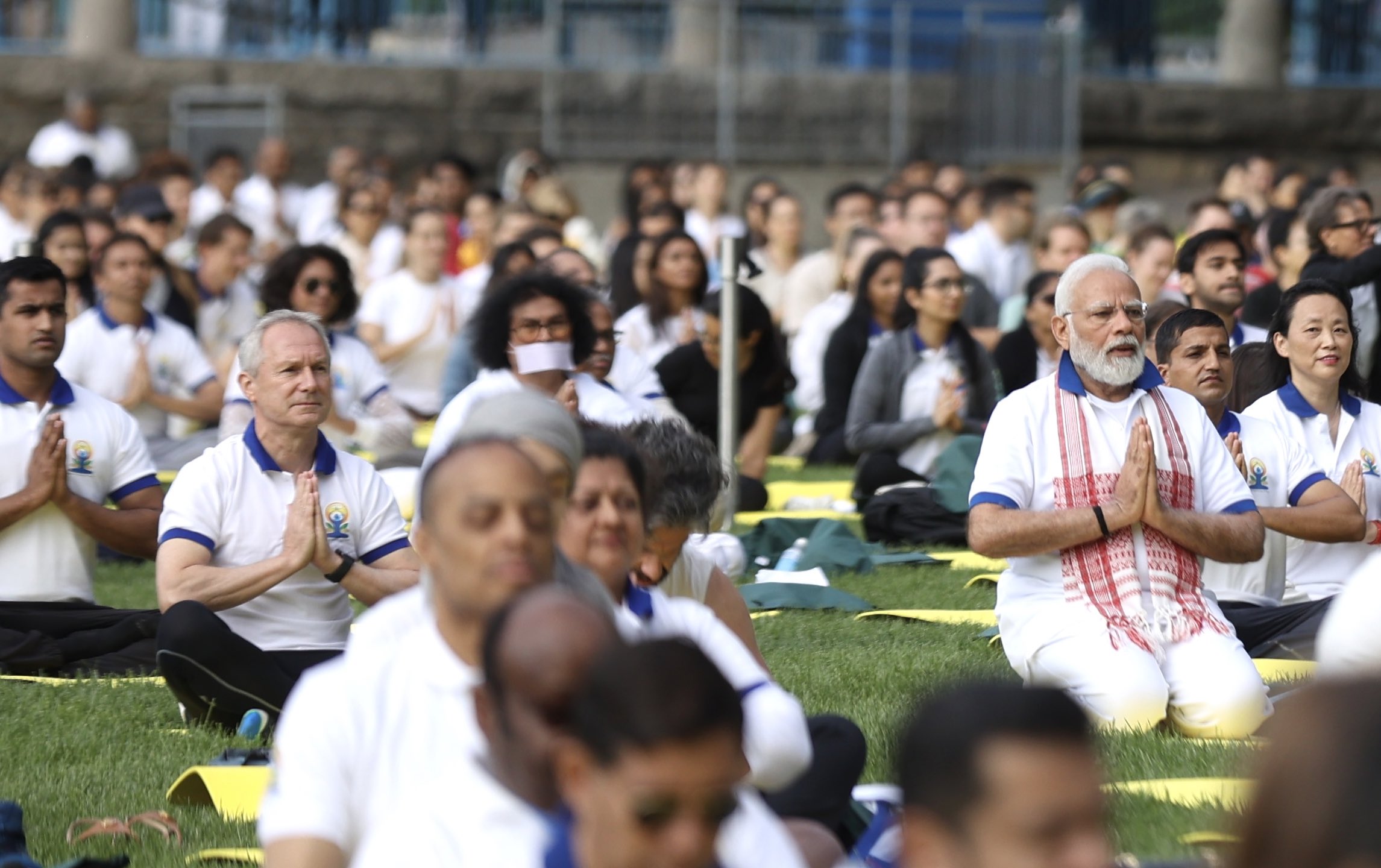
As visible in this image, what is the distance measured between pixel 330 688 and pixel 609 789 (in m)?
0.84

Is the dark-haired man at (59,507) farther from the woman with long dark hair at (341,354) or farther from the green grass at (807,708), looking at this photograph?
the woman with long dark hair at (341,354)

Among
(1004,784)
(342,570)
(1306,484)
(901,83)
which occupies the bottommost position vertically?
(342,570)

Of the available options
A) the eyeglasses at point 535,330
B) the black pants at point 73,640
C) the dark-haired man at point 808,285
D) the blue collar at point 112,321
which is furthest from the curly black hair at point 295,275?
the dark-haired man at point 808,285

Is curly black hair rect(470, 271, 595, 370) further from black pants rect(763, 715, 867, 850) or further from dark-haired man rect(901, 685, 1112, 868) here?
dark-haired man rect(901, 685, 1112, 868)

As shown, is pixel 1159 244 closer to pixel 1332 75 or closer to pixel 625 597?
pixel 625 597

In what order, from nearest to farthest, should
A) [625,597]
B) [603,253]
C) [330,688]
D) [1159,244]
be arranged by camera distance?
[330,688] → [625,597] → [1159,244] → [603,253]

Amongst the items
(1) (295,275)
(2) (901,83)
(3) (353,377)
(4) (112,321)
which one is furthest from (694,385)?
(2) (901,83)

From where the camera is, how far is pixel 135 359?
35.6 ft

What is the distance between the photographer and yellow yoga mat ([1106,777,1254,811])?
16.0ft

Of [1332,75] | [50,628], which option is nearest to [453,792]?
[50,628]

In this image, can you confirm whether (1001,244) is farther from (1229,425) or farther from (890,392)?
(1229,425)

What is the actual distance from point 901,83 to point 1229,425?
1383 cm

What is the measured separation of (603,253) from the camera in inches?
653

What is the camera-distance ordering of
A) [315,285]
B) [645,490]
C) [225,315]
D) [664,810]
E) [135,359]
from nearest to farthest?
[664,810] → [645,490] → [315,285] → [135,359] → [225,315]
